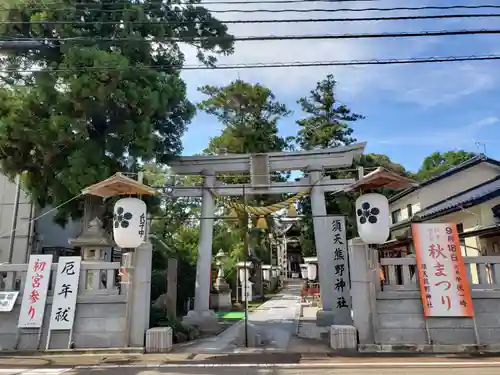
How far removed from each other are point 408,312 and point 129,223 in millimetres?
7507

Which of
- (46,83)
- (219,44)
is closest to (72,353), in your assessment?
(46,83)

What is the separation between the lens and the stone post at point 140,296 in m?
9.70

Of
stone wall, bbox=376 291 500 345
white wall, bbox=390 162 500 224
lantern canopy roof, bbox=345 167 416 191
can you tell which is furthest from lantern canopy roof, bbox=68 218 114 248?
white wall, bbox=390 162 500 224

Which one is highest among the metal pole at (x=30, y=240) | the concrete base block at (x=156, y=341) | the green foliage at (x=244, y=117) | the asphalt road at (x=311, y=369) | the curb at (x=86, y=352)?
the green foliage at (x=244, y=117)

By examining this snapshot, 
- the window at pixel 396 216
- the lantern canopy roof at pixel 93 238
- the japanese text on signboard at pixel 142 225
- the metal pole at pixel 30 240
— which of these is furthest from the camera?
the window at pixel 396 216

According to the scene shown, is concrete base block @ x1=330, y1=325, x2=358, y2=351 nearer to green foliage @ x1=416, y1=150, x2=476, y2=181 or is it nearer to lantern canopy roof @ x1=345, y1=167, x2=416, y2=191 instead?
lantern canopy roof @ x1=345, y1=167, x2=416, y2=191

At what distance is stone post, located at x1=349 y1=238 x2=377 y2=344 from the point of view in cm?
952

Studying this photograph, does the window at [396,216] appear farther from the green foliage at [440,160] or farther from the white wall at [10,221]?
the white wall at [10,221]

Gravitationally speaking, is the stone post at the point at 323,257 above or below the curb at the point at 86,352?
above

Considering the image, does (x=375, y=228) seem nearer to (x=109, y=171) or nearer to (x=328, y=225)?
(x=328, y=225)

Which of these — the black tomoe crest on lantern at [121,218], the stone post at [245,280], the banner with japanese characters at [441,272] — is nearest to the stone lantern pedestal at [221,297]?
the stone post at [245,280]

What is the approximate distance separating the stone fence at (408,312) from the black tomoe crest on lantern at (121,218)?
6046mm

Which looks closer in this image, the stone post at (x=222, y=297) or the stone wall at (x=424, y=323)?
the stone wall at (x=424, y=323)

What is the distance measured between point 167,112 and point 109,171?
3.07 meters
